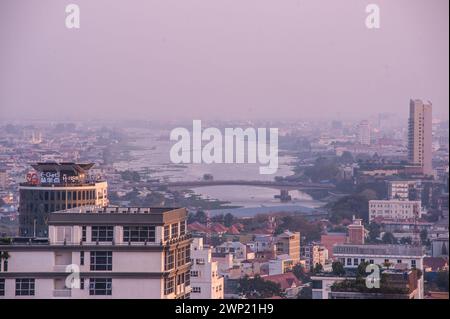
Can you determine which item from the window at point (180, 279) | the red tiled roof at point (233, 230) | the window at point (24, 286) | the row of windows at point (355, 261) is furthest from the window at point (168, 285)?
the red tiled roof at point (233, 230)

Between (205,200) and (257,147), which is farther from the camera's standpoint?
(205,200)

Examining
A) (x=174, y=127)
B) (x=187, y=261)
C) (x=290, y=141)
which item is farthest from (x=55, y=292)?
(x=290, y=141)

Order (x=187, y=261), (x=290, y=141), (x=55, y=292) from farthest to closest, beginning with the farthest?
(x=290, y=141) → (x=187, y=261) → (x=55, y=292)

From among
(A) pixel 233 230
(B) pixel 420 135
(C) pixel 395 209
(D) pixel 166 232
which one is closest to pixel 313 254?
(A) pixel 233 230

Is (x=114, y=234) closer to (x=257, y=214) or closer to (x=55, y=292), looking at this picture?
(x=55, y=292)

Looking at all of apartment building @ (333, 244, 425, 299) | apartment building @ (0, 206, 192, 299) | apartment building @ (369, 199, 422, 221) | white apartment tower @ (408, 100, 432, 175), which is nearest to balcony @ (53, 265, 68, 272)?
apartment building @ (0, 206, 192, 299)
